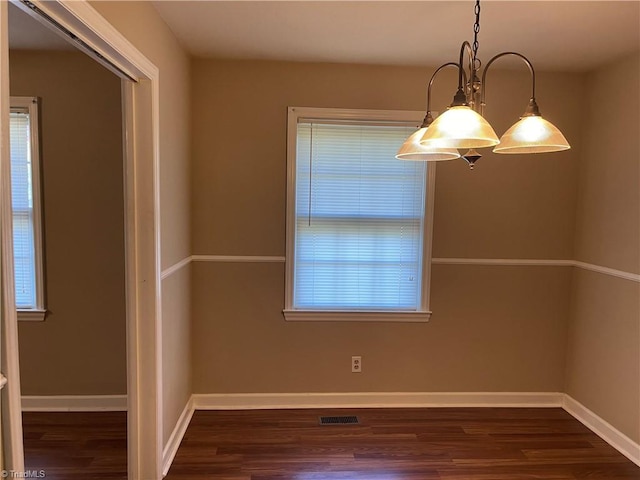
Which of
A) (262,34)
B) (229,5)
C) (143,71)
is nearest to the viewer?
(143,71)

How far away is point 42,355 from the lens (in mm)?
2721

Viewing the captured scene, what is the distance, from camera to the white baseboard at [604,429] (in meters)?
2.34

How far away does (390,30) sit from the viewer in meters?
2.14

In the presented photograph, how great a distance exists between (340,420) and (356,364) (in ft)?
1.29

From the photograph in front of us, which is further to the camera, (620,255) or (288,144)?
(288,144)

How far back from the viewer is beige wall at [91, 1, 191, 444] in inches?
75.3

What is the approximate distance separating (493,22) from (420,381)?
7.73 feet

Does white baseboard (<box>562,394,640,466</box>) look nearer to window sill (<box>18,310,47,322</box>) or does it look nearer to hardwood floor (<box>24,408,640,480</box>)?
hardwood floor (<box>24,408,640,480</box>)

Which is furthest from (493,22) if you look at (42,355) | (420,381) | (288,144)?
(42,355)

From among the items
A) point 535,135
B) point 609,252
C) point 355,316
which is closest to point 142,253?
point 355,316

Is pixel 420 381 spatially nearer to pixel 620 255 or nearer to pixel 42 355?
pixel 620 255

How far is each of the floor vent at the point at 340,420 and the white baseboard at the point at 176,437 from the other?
908 mm


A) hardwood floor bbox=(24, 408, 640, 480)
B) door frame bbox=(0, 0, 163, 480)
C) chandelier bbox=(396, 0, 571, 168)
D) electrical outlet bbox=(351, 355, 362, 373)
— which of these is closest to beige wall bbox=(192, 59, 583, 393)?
electrical outlet bbox=(351, 355, 362, 373)

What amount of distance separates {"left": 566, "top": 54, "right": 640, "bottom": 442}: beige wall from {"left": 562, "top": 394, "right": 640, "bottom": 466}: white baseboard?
4 centimetres
